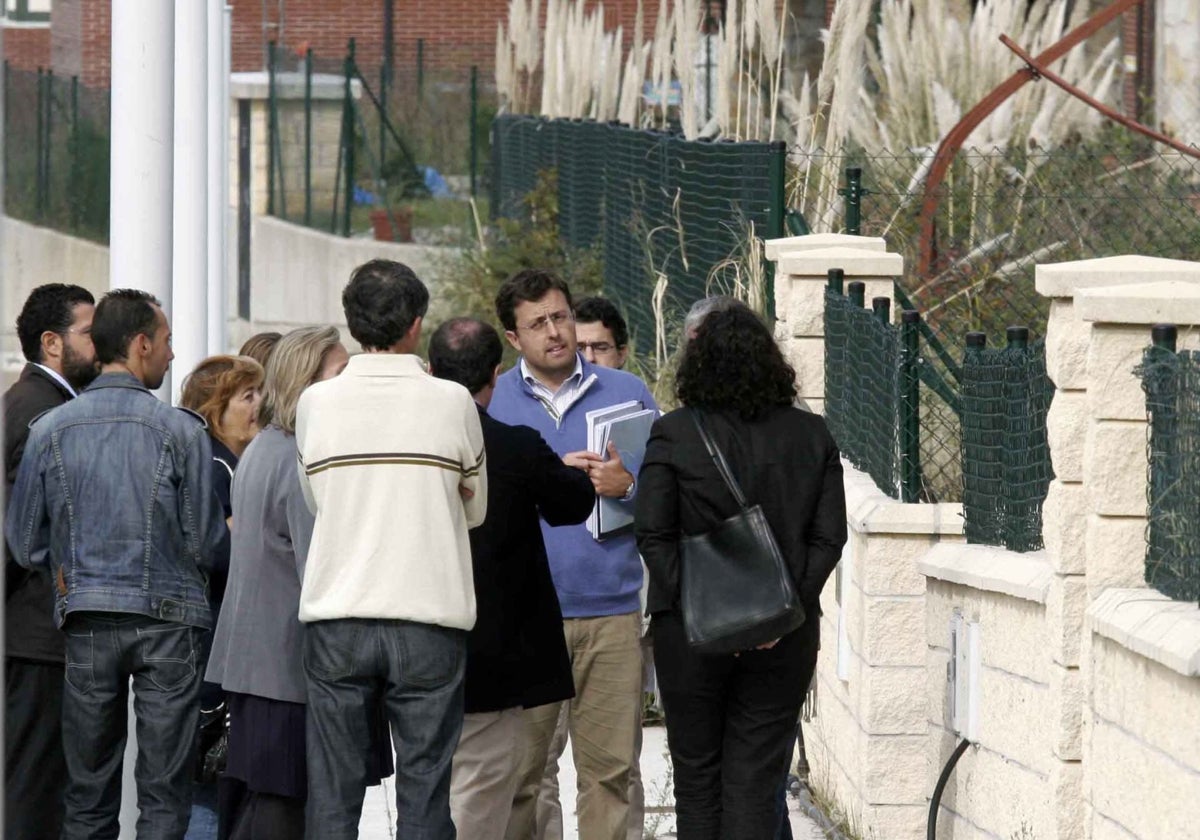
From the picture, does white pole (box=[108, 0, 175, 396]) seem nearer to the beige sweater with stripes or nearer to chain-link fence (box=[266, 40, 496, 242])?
the beige sweater with stripes

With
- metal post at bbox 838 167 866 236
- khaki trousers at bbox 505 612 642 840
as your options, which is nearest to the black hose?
khaki trousers at bbox 505 612 642 840

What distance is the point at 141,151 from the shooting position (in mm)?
6977

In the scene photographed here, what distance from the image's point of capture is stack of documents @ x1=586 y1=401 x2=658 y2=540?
638cm

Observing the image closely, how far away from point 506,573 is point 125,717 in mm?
1197

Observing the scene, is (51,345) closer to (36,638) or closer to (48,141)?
(36,638)

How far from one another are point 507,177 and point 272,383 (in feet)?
59.9

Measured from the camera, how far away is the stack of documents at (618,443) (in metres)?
6.38

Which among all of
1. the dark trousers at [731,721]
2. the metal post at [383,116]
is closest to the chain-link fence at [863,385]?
the dark trousers at [731,721]

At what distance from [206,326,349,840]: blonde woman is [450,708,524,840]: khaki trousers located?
19.4 inches

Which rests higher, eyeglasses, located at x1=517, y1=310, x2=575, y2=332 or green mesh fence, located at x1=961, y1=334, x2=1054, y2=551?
eyeglasses, located at x1=517, y1=310, x2=575, y2=332

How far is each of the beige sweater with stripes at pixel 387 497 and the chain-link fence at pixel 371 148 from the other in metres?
19.4

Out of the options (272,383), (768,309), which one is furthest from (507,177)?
(272,383)

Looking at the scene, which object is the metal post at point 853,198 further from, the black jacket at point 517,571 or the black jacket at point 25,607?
the black jacket at point 25,607

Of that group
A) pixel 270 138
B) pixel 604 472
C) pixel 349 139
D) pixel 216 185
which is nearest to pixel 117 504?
pixel 604 472
